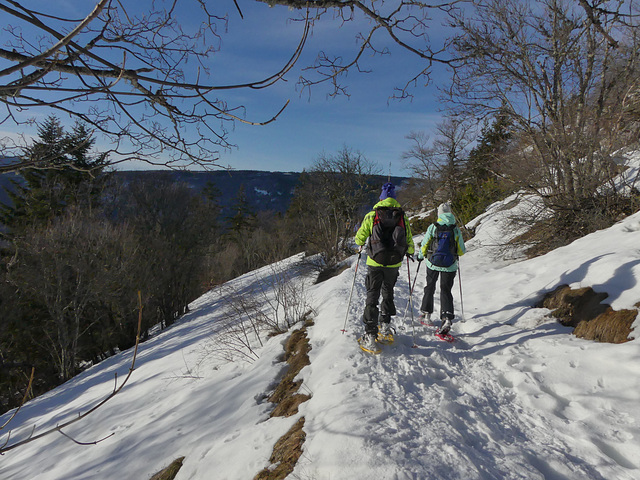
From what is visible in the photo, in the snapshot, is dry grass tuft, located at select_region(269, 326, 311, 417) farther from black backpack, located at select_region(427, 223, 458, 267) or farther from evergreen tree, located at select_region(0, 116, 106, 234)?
evergreen tree, located at select_region(0, 116, 106, 234)

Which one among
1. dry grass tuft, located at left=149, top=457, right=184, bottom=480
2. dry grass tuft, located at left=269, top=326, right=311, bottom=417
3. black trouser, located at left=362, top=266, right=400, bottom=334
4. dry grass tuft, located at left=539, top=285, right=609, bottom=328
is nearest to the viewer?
dry grass tuft, located at left=149, top=457, right=184, bottom=480

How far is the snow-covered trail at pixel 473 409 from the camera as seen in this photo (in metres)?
2.23

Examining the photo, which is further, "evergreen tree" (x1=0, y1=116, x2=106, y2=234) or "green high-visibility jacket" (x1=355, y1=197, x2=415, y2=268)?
"evergreen tree" (x1=0, y1=116, x2=106, y2=234)

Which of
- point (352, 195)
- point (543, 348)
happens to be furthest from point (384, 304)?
→ point (352, 195)

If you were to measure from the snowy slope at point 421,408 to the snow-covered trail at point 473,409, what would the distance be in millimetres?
13

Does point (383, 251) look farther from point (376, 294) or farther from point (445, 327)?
point (445, 327)

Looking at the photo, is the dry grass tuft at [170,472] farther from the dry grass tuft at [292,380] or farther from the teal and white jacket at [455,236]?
the teal and white jacket at [455,236]

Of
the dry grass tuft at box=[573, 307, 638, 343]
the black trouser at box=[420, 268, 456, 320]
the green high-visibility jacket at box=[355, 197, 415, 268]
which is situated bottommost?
the dry grass tuft at box=[573, 307, 638, 343]

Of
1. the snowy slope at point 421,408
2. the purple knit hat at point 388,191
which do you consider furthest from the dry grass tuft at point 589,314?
the purple knit hat at point 388,191

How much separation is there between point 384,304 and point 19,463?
18.0 feet

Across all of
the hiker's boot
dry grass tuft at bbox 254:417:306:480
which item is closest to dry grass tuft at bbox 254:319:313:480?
dry grass tuft at bbox 254:417:306:480

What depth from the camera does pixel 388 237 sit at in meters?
4.03

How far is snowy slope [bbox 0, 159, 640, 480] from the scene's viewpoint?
232 centimetres

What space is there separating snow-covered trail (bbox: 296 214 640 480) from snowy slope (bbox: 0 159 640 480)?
0.01 meters
